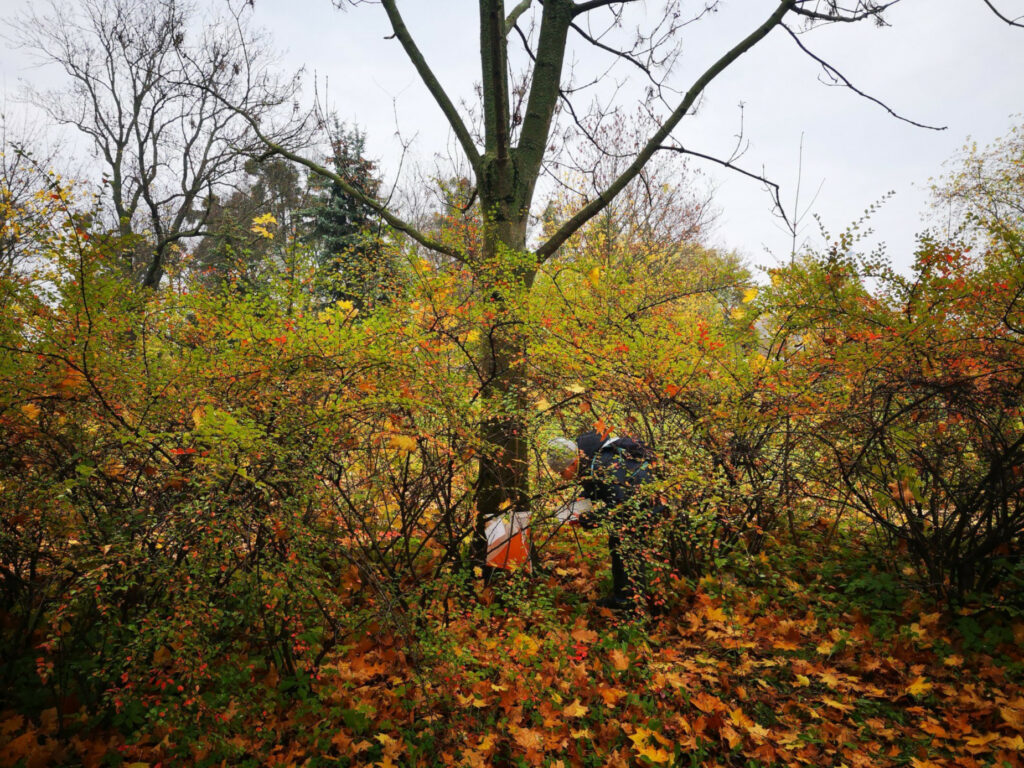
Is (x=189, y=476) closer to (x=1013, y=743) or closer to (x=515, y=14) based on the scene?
(x=1013, y=743)

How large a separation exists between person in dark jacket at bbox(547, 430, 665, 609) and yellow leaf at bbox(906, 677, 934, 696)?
1.42 metres

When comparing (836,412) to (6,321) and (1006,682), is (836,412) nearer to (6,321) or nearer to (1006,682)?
(1006,682)

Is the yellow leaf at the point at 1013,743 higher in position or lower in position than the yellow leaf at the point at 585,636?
lower

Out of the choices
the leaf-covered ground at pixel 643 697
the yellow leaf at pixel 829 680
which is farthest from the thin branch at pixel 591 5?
the yellow leaf at pixel 829 680


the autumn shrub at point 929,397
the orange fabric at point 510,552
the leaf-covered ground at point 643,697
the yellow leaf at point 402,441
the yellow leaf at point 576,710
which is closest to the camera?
the leaf-covered ground at point 643,697

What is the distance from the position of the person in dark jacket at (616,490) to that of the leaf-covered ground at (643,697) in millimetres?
318

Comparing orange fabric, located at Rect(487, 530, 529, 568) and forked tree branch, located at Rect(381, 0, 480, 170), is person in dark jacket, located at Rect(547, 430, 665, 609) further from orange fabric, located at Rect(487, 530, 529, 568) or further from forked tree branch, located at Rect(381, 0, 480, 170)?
forked tree branch, located at Rect(381, 0, 480, 170)

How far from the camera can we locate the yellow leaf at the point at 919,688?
8.68ft

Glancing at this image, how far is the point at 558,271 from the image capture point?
4.17 metres

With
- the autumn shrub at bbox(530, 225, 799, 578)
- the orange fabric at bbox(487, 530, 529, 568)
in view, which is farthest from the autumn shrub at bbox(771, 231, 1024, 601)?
the orange fabric at bbox(487, 530, 529, 568)

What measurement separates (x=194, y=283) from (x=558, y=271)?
2.58 meters

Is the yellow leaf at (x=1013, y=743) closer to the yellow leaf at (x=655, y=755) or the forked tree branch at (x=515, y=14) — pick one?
the yellow leaf at (x=655, y=755)

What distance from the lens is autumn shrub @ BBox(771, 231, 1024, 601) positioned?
3.02m

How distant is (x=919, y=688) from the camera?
2650mm
